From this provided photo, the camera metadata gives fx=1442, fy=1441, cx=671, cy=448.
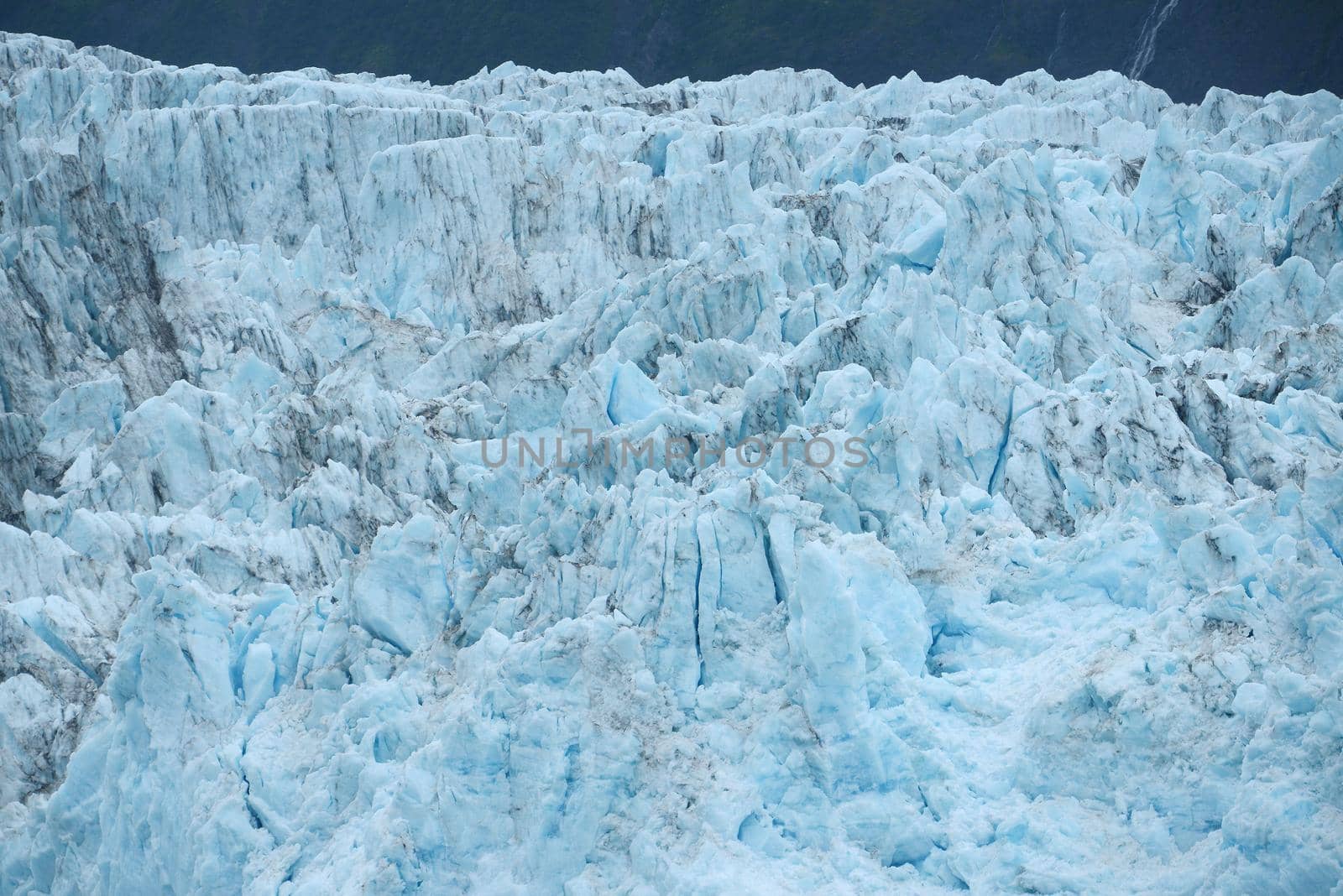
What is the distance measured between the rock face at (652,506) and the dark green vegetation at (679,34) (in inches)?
939

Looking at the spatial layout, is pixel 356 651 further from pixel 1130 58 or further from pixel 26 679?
pixel 1130 58

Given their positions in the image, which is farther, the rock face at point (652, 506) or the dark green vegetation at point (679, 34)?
the dark green vegetation at point (679, 34)

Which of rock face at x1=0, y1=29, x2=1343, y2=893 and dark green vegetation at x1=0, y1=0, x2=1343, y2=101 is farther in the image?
dark green vegetation at x1=0, y1=0, x2=1343, y2=101

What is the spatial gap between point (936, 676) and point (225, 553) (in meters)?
8.37

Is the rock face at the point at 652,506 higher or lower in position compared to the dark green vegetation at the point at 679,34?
Result: lower

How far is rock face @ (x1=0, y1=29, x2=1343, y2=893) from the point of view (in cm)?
1078

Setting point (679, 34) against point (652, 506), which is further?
point (679, 34)

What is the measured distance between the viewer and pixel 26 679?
15.1 metres

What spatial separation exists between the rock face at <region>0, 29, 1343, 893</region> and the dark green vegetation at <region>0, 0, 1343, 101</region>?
23861mm

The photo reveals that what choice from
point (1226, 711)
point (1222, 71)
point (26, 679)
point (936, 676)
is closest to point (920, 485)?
point (936, 676)

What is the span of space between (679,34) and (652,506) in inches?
1911

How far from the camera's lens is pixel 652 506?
43.0 feet

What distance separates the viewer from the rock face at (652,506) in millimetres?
10781

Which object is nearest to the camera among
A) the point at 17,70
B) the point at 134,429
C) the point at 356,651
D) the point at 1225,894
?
the point at 1225,894
